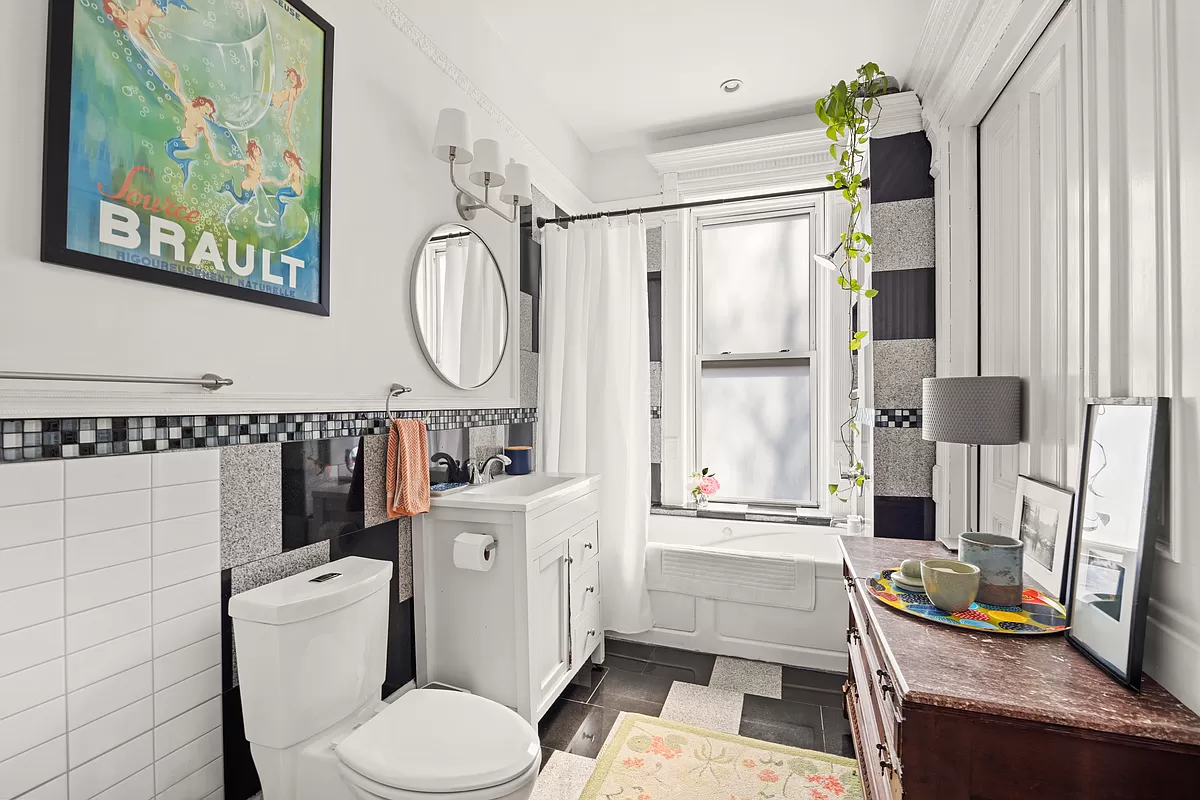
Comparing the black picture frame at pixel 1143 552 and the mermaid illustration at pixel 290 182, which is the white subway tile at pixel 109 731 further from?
the black picture frame at pixel 1143 552

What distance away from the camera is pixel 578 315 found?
9.43ft

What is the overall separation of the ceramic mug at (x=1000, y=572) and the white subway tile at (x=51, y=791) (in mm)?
1960

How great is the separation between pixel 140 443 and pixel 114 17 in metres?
0.83

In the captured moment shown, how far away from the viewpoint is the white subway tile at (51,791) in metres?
1.00

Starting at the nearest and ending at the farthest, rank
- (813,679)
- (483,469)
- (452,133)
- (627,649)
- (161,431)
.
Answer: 1. (161,431)
2. (452,133)
3. (483,469)
4. (813,679)
5. (627,649)

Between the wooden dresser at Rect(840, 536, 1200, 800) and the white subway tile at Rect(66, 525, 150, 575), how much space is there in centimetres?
151

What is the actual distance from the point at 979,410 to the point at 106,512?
2212 mm

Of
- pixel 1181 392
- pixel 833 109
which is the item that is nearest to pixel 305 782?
pixel 1181 392

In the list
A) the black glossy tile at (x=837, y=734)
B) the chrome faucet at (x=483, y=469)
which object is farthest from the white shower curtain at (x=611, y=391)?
the black glossy tile at (x=837, y=734)

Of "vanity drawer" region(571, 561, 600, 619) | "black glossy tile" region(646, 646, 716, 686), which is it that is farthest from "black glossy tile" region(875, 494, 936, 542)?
"vanity drawer" region(571, 561, 600, 619)

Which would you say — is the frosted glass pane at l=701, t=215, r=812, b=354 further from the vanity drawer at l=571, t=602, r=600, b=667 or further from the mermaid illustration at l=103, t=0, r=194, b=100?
the mermaid illustration at l=103, t=0, r=194, b=100

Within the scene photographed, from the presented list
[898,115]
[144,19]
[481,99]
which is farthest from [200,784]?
[898,115]

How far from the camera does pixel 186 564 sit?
4.12 ft

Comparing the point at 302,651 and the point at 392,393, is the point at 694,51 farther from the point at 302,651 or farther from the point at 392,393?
the point at 302,651
